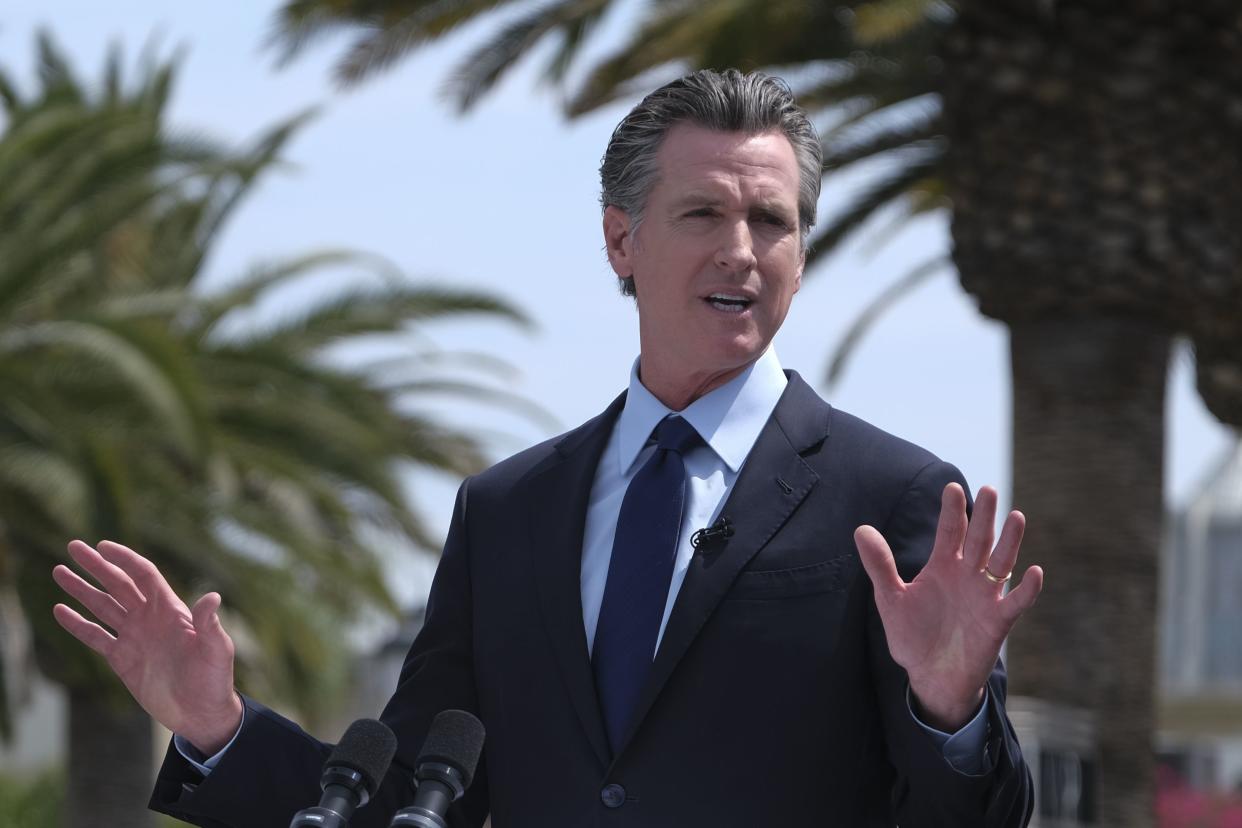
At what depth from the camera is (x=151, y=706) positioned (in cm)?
304

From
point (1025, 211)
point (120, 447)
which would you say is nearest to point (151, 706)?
point (1025, 211)

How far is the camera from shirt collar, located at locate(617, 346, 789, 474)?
3.10m

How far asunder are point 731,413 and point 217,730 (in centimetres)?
90

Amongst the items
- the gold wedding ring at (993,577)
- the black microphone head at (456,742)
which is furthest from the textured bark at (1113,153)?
the black microphone head at (456,742)

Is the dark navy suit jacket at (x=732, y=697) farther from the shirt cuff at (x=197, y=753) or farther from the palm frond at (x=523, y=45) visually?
the palm frond at (x=523, y=45)

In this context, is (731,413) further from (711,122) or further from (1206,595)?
(1206,595)

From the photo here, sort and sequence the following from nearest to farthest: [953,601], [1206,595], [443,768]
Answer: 1. [443,768]
2. [953,601]
3. [1206,595]

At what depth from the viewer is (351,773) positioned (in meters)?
2.56

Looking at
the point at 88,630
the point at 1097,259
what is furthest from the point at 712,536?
the point at 1097,259

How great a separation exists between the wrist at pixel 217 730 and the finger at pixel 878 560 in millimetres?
994

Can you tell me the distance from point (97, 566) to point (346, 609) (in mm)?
14539

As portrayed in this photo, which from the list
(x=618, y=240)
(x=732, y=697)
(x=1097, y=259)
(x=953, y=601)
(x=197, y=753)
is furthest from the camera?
(x=1097, y=259)

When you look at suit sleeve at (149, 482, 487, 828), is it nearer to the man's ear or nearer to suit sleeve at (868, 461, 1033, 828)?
the man's ear

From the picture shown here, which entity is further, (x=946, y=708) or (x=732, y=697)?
(x=732, y=697)
